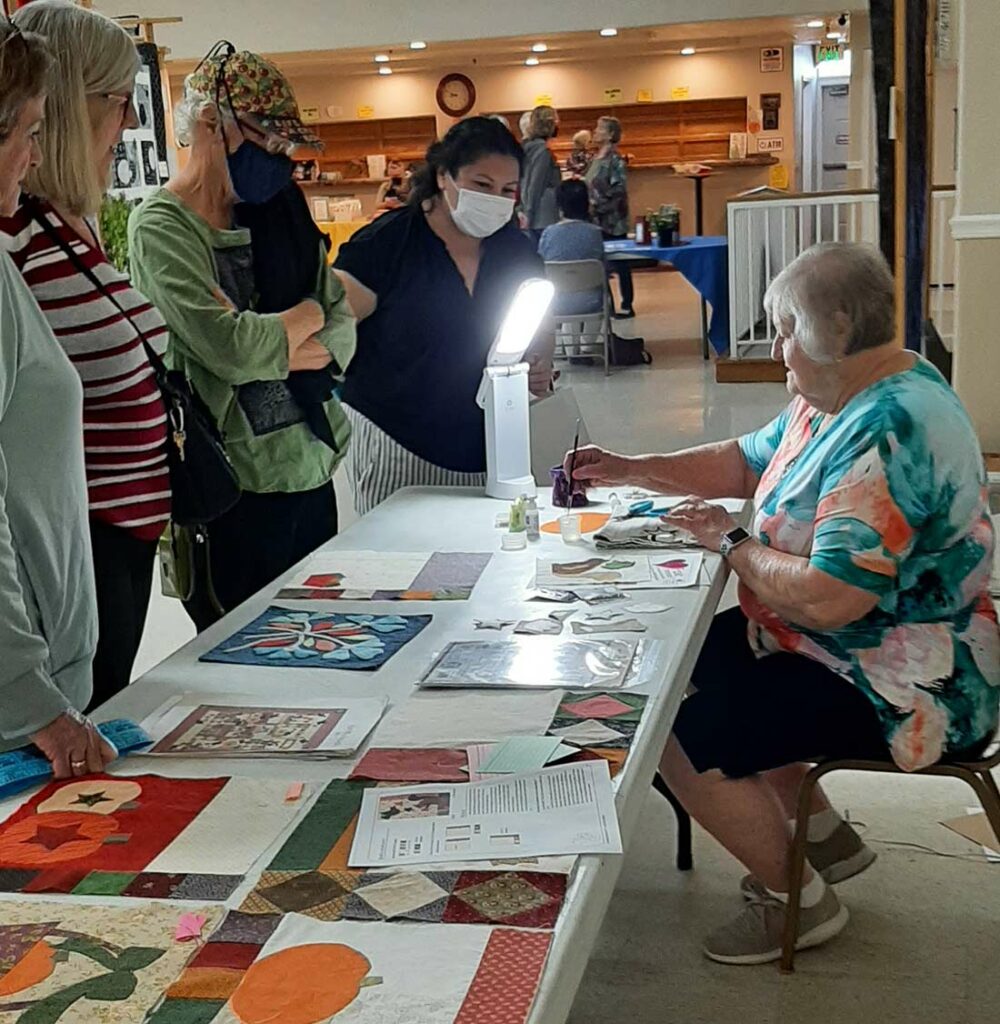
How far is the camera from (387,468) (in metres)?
2.97

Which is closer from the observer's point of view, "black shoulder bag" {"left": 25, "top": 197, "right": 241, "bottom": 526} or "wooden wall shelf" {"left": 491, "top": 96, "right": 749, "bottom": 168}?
"black shoulder bag" {"left": 25, "top": 197, "right": 241, "bottom": 526}

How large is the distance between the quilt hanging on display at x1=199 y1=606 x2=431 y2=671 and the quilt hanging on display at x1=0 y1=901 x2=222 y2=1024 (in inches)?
26.0

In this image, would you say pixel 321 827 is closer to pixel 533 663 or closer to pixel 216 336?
pixel 533 663

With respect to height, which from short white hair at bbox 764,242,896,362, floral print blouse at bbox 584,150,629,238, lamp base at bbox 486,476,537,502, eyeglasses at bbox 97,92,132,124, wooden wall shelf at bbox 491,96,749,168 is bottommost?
lamp base at bbox 486,476,537,502

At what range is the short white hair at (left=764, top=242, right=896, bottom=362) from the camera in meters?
2.02

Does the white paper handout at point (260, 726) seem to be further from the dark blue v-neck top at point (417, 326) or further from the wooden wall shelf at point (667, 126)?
the wooden wall shelf at point (667, 126)

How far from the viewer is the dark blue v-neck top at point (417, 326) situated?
2822mm

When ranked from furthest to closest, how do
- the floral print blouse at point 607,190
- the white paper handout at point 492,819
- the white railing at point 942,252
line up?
1. the floral print blouse at point 607,190
2. the white railing at point 942,252
3. the white paper handout at point 492,819

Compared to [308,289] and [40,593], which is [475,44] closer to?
[308,289]

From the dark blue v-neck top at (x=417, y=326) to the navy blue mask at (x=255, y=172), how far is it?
40 centimetres

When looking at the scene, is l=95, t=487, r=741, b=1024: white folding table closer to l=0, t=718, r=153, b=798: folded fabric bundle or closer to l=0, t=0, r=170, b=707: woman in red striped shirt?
l=0, t=718, r=153, b=798: folded fabric bundle

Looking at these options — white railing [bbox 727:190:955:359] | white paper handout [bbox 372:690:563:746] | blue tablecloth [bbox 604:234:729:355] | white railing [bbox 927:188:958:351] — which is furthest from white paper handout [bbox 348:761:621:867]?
blue tablecloth [bbox 604:234:729:355]

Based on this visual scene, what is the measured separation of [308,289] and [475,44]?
492 inches

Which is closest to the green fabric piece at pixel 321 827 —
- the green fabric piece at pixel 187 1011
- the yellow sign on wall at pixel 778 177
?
the green fabric piece at pixel 187 1011
